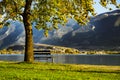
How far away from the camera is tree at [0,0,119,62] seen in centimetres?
5678

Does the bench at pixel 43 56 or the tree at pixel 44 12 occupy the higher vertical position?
the tree at pixel 44 12

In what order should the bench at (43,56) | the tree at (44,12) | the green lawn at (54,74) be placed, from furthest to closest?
1. the bench at (43,56)
2. the tree at (44,12)
3. the green lawn at (54,74)

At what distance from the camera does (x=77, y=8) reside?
2280 inches

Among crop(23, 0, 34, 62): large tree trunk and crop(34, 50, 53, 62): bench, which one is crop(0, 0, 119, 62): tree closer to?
crop(23, 0, 34, 62): large tree trunk

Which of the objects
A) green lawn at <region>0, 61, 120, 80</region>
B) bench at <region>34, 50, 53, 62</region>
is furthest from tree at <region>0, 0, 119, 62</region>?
bench at <region>34, 50, 53, 62</region>

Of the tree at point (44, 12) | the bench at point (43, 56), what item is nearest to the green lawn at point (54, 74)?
the tree at point (44, 12)

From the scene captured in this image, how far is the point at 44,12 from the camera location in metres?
57.7

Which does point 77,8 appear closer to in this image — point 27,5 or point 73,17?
point 73,17

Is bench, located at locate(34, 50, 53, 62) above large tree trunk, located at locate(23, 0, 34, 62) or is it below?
below

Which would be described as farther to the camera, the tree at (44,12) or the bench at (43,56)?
the bench at (43,56)

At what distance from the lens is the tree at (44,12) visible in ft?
186

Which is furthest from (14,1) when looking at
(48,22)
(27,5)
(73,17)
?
(73,17)

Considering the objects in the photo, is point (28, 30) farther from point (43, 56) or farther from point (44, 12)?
point (43, 56)

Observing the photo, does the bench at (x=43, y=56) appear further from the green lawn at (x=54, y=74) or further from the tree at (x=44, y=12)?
the green lawn at (x=54, y=74)
